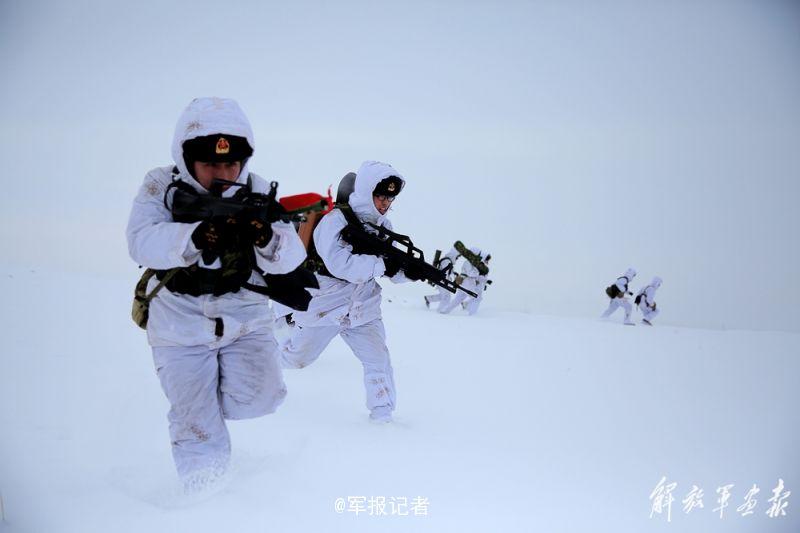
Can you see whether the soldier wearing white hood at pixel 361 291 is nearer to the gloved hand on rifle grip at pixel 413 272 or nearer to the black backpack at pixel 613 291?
the gloved hand on rifle grip at pixel 413 272

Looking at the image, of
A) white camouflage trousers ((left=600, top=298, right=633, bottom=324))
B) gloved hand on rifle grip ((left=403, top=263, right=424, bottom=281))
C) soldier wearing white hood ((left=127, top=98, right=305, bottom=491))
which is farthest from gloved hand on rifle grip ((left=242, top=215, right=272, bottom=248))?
white camouflage trousers ((left=600, top=298, right=633, bottom=324))

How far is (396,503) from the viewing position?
304 centimetres

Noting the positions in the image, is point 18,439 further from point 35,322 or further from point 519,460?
point 35,322

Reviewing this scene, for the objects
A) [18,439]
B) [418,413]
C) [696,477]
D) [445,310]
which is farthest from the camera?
[445,310]

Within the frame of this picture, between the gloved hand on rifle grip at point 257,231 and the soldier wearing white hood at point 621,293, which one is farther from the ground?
the soldier wearing white hood at point 621,293

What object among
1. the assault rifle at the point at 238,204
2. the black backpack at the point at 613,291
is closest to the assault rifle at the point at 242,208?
the assault rifle at the point at 238,204

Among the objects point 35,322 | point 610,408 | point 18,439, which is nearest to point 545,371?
point 610,408

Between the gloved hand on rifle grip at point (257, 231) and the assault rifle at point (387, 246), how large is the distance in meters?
1.59

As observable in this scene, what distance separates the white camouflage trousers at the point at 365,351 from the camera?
14.1ft

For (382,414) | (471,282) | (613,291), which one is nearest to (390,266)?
(382,414)

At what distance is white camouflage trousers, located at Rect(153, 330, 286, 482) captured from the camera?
2.99m

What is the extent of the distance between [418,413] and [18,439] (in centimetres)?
261

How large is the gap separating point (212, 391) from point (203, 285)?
22.7 inches

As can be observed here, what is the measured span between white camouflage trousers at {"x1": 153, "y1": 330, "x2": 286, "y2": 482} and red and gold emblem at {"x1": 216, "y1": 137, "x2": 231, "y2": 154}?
98cm
